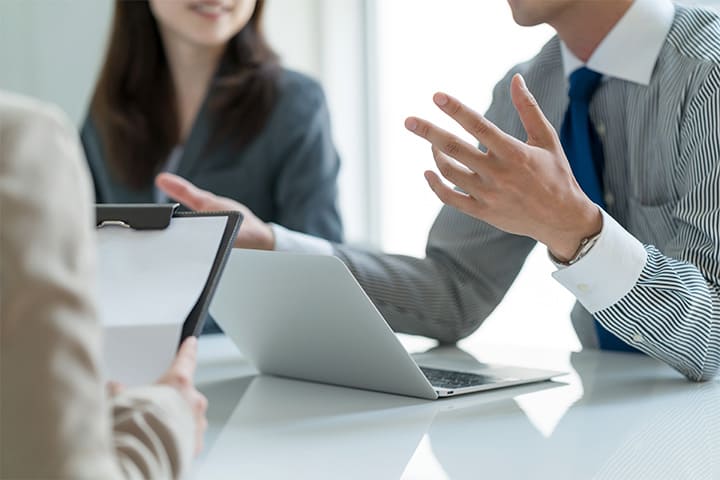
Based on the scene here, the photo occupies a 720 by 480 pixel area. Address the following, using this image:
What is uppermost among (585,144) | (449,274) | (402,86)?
(585,144)

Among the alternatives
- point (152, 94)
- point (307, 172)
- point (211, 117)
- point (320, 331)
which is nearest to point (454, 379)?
point (320, 331)

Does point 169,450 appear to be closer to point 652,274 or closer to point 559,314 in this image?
point 652,274

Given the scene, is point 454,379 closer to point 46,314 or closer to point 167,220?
point 167,220

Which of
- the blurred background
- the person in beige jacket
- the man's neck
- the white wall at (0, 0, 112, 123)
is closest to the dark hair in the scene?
the white wall at (0, 0, 112, 123)

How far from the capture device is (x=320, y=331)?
3.44 ft

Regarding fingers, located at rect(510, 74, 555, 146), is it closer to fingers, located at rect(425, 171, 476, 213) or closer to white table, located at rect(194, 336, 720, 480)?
fingers, located at rect(425, 171, 476, 213)

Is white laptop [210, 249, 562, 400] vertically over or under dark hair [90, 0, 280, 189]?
over

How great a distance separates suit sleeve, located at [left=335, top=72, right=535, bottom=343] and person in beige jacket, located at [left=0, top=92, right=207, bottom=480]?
0.99 metres

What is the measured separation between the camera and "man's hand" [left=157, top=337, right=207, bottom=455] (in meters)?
0.62

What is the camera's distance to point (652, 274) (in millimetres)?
1131

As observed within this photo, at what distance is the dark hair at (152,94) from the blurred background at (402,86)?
1059 millimetres

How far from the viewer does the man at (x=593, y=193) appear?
3.42ft

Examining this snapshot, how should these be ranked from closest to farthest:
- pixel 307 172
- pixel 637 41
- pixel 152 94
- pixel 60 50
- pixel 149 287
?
pixel 149 287
pixel 637 41
pixel 307 172
pixel 152 94
pixel 60 50

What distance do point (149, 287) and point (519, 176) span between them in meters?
0.40
